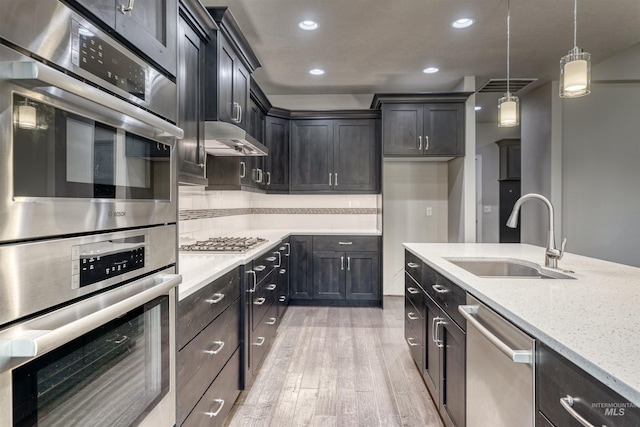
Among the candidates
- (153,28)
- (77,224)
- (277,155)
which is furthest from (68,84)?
(277,155)

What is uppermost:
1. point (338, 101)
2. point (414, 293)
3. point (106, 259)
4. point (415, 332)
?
point (338, 101)

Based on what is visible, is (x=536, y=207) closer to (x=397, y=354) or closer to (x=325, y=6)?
(x=397, y=354)

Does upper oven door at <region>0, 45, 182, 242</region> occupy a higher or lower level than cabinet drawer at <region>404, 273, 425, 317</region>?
higher

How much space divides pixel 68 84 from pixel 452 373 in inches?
75.1

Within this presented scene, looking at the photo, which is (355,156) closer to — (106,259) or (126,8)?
(126,8)

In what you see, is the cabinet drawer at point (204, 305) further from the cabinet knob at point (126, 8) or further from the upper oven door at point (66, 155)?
the cabinet knob at point (126, 8)

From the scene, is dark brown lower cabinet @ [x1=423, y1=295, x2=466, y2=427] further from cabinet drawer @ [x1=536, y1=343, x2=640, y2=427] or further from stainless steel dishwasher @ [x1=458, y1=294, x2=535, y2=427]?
cabinet drawer @ [x1=536, y1=343, x2=640, y2=427]

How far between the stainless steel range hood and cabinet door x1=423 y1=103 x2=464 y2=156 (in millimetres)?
2276

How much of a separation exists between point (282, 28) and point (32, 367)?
308cm

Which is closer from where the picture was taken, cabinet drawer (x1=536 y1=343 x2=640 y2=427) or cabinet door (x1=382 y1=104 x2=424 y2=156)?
cabinet drawer (x1=536 y1=343 x2=640 y2=427)

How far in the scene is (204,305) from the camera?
1620mm

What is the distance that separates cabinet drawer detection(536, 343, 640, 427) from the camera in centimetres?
69

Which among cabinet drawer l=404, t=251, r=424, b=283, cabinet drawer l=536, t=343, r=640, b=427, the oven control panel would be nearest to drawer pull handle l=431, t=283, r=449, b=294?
cabinet drawer l=404, t=251, r=424, b=283

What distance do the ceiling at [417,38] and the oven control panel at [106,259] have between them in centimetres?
236
